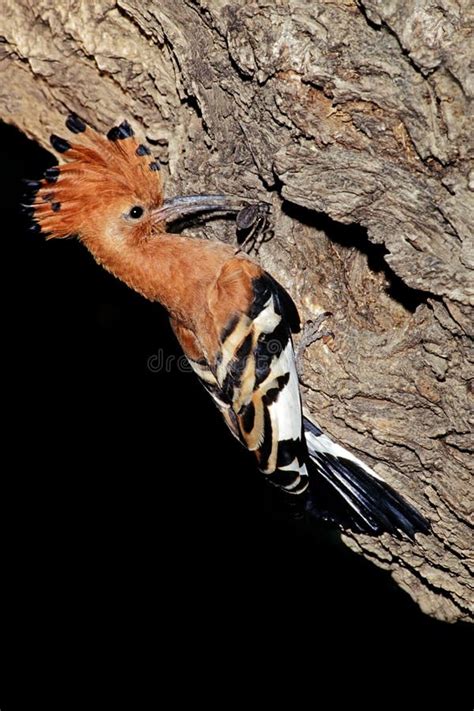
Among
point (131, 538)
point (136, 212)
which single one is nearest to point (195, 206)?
point (136, 212)

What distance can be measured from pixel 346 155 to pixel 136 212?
2.75ft

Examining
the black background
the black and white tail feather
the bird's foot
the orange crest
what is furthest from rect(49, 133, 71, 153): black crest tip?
the black background

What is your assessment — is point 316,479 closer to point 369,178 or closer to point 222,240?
point 222,240

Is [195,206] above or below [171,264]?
above

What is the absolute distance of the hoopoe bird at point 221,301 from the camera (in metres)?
2.57

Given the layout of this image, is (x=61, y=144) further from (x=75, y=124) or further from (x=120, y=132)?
(x=120, y=132)

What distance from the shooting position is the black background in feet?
12.5

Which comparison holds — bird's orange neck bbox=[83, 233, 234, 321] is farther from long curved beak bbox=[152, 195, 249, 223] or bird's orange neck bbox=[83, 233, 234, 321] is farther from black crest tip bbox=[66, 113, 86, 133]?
black crest tip bbox=[66, 113, 86, 133]

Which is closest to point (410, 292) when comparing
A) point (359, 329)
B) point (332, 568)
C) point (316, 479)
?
point (359, 329)

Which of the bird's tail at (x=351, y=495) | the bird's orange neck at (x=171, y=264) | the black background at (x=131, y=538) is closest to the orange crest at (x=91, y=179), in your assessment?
the bird's orange neck at (x=171, y=264)

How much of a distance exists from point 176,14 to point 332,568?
2337mm

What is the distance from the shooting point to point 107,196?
2641mm

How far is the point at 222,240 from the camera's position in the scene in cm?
285

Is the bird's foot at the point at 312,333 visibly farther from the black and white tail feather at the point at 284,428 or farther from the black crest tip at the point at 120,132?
the black crest tip at the point at 120,132
